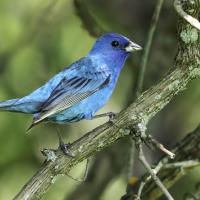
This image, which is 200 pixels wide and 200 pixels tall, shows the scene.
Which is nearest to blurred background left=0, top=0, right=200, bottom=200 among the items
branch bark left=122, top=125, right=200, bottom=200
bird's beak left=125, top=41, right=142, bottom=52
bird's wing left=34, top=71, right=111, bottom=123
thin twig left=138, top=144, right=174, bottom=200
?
bird's beak left=125, top=41, right=142, bottom=52

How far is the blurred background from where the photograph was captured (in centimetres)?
662

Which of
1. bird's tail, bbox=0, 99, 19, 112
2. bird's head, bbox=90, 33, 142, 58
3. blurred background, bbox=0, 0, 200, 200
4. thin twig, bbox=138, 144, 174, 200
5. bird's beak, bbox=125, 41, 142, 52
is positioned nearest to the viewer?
thin twig, bbox=138, 144, 174, 200

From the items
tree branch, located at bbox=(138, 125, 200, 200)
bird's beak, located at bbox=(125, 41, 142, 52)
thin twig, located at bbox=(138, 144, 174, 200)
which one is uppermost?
bird's beak, located at bbox=(125, 41, 142, 52)

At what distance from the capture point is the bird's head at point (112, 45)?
6168 millimetres

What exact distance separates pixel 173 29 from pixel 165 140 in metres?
1.26

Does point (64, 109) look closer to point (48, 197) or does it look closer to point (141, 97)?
point (141, 97)

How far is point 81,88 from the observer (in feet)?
18.7

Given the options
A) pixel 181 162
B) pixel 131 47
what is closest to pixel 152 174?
pixel 181 162

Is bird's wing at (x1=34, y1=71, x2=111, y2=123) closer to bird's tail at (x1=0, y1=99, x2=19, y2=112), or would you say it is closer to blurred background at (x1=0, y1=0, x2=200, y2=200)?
bird's tail at (x1=0, y1=99, x2=19, y2=112)

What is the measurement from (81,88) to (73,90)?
0.10 metres

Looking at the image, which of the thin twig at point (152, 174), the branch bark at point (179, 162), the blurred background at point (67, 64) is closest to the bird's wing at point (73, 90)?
the blurred background at point (67, 64)

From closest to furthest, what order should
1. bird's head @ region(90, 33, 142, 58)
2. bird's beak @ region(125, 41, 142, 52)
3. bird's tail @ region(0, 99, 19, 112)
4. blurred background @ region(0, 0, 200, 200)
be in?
bird's tail @ region(0, 99, 19, 112) → bird's beak @ region(125, 41, 142, 52) → bird's head @ region(90, 33, 142, 58) → blurred background @ region(0, 0, 200, 200)

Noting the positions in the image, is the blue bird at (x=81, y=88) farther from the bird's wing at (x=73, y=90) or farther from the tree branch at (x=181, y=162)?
the tree branch at (x=181, y=162)

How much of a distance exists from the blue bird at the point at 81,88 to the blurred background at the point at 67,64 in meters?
0.39
